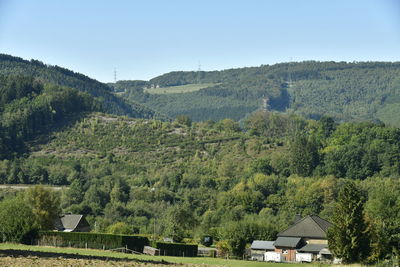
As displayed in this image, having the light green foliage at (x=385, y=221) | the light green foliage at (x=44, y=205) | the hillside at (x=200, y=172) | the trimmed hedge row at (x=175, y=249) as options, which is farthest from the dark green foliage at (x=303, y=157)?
the trimmed hedge row at (x=175, y=249)

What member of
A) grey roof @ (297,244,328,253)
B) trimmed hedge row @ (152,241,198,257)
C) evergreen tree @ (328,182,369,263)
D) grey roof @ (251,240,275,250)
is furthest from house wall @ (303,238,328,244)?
evergreen tree @ (328,182,369,263)

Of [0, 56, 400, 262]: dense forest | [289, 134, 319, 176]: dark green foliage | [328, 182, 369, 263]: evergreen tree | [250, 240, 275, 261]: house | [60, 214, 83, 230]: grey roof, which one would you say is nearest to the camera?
[328, 182, 369, 263]: evergreen tree

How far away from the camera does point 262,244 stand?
3782 inches

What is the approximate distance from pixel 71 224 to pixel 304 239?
2741 cm

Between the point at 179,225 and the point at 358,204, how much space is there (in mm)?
48654

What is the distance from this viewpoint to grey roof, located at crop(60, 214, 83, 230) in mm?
100531

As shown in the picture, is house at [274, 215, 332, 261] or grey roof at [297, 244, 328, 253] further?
house at [274, 215, 332, 261]

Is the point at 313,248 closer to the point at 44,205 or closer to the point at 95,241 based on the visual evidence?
the point at 95,241

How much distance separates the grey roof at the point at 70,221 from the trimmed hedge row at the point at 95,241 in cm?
2589

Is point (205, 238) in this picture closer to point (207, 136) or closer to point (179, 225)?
point (179, 225)

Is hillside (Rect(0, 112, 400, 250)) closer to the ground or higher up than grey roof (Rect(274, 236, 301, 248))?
higher up

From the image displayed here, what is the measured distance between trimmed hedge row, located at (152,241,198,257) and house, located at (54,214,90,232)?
2666cm

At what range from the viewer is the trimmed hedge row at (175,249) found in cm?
7444

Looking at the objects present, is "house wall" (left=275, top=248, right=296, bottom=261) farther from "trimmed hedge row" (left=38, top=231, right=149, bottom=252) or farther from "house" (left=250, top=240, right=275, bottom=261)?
"trimmed hedge row" (left=38, top=231, right=149, bottom=252)
